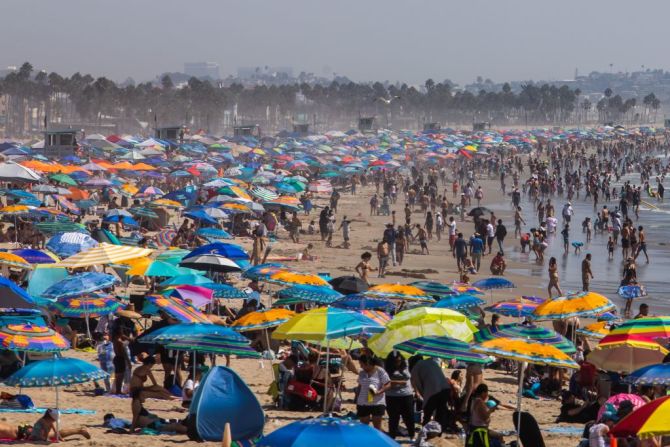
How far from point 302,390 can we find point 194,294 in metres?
4.07

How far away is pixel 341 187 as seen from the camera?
172ft

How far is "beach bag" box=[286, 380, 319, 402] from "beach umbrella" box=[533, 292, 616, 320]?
3.65 metres

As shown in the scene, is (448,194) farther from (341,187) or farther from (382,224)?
(382,224)

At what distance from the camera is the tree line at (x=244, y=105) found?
362 feet

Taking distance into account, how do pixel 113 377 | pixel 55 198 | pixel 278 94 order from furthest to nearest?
pixel 278 94
pixel 55 198
pixel 113 377

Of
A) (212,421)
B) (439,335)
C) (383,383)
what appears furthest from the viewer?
(439,335)

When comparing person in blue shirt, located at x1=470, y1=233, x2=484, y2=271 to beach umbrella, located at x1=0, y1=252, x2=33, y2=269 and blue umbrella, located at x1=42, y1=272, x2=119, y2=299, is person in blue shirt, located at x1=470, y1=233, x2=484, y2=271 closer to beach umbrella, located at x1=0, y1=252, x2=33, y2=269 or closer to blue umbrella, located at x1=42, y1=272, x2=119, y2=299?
beach umbrella, located at x1=0, y1=252, x2=33, y2=269

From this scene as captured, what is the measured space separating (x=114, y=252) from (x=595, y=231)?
23.9m

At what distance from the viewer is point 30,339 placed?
1088 centimetres

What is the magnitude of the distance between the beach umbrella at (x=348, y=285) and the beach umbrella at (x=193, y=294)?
84.3 inches

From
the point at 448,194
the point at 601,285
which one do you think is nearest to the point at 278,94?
the point at 448,194

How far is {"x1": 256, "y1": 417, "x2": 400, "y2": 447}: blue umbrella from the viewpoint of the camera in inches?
259

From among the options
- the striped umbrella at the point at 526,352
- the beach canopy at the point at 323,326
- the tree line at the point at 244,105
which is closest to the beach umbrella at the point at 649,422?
the striped umbrella at the point at 526,352

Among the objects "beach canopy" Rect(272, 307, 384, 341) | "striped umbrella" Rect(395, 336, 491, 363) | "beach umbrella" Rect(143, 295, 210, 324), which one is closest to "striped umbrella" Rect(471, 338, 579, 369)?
"striped umbrella" Rect(395, 336, 491, 363)
